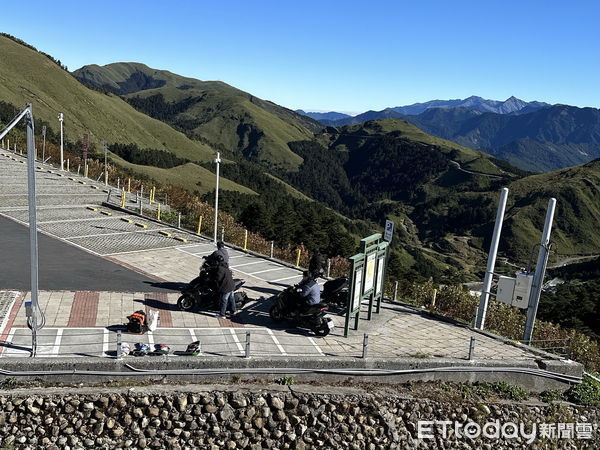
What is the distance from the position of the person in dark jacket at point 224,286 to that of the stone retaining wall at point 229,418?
3.33 metres

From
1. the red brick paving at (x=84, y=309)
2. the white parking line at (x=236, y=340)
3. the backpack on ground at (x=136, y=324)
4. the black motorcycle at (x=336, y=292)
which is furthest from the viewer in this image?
the black motorcycle at (x=336, y=292)

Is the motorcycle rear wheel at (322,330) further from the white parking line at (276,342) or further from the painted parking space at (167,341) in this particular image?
the white parking line at (276,342)

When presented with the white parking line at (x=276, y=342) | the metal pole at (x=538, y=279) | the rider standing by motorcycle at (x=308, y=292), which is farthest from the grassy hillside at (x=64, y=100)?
the metal pole at (x=538, y=279)

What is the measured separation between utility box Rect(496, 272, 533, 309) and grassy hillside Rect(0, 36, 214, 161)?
376 feet

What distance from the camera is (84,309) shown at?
1264 centimetres

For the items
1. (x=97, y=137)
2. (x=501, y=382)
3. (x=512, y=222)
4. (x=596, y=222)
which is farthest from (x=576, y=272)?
(x=501, y=382)

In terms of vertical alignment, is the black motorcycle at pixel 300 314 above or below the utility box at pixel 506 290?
below

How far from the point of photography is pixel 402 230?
19075cm

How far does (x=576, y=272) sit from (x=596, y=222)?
58160 mm

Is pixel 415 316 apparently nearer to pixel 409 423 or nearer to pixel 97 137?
pixel 409 423

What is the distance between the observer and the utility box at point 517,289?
13.8 m

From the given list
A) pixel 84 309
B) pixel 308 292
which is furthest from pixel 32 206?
pixel 308 292

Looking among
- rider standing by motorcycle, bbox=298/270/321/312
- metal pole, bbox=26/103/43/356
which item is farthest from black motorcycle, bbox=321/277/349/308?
metal pole, bbox=26/103/43/356

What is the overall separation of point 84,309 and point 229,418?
546cm
